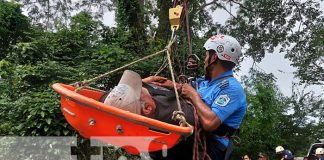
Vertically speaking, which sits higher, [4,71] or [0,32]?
[0,32]

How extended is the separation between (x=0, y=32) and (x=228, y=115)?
10223 millimetres

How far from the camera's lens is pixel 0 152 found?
8.20 meters

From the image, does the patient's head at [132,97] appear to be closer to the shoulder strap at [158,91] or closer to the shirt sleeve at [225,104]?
the shoulder strap at [158,91]

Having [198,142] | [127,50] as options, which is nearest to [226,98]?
[198,142]

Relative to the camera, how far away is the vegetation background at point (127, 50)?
345 inches

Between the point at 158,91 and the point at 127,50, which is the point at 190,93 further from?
the point at 127,50

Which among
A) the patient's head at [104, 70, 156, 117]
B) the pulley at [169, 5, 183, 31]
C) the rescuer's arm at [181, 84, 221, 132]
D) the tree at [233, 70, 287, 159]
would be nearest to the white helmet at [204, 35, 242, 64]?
the rescuer's arm at [181, 84, 221, 132]

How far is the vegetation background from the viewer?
8773 mm

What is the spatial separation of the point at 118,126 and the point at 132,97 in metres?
0.27

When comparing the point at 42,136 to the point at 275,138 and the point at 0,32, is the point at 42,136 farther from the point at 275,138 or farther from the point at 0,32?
the point at 275,138

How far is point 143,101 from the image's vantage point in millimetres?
3037

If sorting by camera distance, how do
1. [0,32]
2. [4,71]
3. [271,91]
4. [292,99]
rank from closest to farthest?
[4,71] < [0,32] < [271,91] < [292,99]

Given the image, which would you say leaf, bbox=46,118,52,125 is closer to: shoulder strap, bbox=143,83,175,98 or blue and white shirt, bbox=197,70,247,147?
shoulder strap, bbox=143,83,175,98

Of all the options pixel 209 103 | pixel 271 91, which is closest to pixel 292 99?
pixel 271 91
